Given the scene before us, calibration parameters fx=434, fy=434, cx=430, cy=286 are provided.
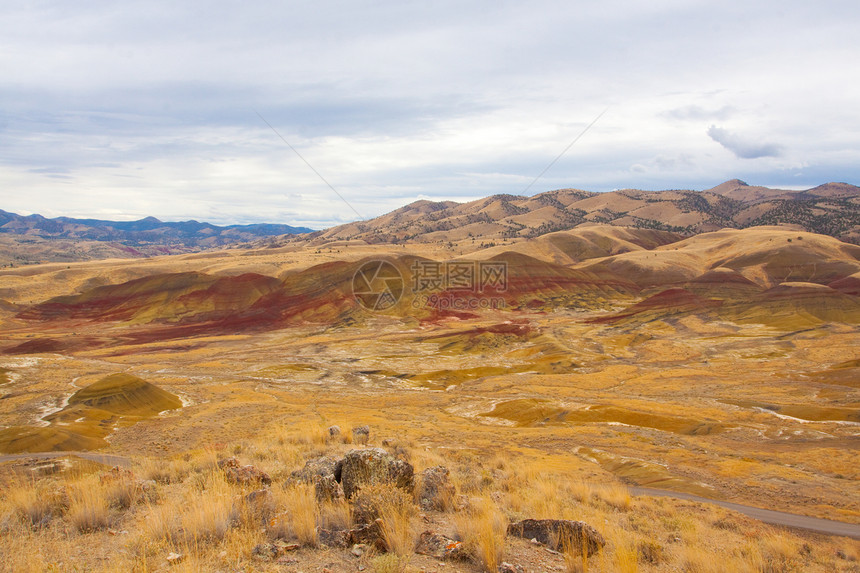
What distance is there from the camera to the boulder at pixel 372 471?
8055 millimetres

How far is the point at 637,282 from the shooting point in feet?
332

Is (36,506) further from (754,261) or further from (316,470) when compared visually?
(754,261)

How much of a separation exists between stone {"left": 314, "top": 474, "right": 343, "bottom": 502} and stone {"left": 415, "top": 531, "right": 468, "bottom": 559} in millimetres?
1727

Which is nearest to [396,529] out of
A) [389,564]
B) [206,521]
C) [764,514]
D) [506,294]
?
[389,564]

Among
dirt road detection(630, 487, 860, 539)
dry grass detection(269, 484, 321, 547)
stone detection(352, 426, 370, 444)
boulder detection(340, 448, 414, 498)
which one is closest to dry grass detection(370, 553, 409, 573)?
dry grass detection(269, 484, 321, 547)

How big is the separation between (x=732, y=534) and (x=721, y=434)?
1914 cm

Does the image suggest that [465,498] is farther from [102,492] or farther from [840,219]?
[840,219]

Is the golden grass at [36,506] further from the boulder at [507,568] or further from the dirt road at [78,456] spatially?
the boulder at [507,568]

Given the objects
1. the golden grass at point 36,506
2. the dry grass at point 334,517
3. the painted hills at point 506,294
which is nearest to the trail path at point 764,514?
the golden grass at point 36,506

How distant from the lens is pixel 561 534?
7137mm

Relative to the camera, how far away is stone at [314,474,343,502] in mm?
7508

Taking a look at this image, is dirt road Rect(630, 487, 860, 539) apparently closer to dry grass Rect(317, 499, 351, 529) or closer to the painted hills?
dry grass Rect(317, 499, 351, 529)

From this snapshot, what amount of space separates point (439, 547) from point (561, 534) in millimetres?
2257

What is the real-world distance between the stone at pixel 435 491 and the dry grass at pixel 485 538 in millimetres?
1082
